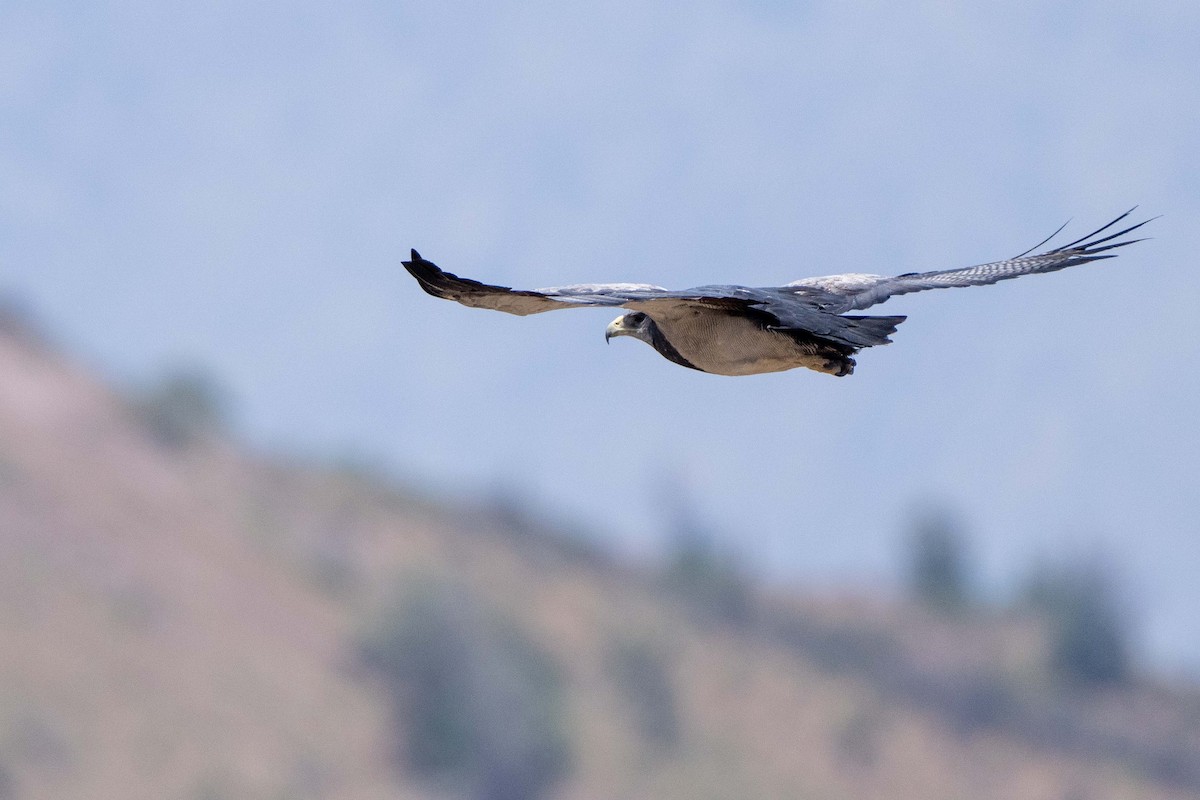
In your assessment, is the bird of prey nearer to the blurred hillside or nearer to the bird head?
the bird head

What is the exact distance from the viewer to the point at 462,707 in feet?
211

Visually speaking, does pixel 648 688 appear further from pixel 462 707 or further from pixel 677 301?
pixel 677 301

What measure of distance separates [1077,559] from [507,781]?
31.8 metres

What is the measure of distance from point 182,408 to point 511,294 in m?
65.6

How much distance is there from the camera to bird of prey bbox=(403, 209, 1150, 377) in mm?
10500

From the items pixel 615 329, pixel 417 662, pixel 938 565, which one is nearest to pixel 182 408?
pixel 417 662

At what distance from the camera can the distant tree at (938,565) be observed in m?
81.9

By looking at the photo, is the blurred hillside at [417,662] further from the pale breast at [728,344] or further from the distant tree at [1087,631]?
the pale breast at [728,344]

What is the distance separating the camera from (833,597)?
80.9 m

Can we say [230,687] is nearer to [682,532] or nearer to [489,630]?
[489,630]

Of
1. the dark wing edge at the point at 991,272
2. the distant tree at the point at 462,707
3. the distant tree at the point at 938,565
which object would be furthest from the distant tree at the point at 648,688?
the dark wing edge at the point at 991,272

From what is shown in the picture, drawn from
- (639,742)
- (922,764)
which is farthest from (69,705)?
(922,764)

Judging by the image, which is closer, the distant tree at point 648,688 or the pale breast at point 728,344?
the pale breast at point 728,344

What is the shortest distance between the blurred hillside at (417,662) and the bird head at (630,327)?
41.8m
